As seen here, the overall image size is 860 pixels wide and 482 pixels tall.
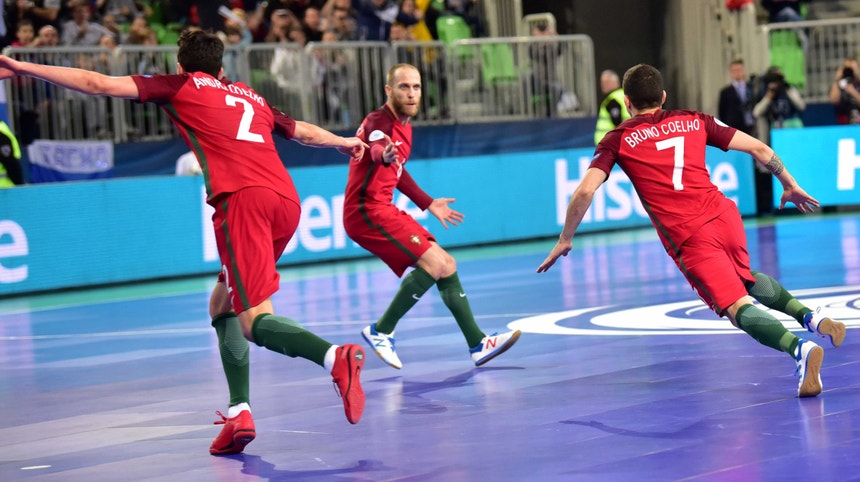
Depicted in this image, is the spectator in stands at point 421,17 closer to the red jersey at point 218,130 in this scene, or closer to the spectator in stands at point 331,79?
the spectator in stands at point 331,79

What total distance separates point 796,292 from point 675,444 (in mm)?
6558

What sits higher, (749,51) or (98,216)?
(749,51)

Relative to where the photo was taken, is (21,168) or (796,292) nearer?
(796,292)

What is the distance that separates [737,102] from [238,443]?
61.2 feet

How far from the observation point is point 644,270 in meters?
16.0

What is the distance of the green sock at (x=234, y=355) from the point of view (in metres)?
7.11

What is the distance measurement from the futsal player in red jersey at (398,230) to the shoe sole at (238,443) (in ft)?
9.00

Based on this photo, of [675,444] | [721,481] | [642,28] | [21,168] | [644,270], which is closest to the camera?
[721,481]

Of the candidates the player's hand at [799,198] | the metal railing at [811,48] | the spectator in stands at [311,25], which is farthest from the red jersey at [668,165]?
the metal railing at [811,48]

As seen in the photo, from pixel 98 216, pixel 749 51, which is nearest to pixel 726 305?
pixel 98 216

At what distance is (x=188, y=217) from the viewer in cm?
1822

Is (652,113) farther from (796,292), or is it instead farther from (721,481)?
(796,292)

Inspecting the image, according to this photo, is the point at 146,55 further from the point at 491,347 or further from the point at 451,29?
the point at 491,347

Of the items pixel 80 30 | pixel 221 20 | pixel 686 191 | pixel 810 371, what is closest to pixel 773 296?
pixel 686 191
